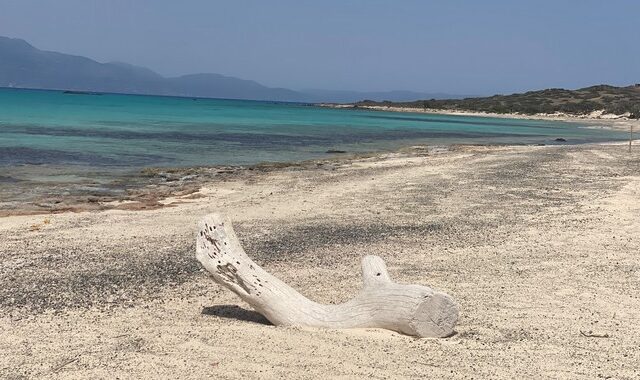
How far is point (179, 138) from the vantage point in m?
38.6

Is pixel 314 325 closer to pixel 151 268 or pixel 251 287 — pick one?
pixel 251 287

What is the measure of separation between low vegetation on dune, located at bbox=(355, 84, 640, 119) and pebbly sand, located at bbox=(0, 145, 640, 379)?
7316 cm

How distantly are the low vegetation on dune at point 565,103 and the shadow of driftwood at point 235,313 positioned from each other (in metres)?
80.2

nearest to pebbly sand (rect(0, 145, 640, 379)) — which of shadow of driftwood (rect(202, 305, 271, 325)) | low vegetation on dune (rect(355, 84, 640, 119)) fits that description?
shadow of driftwood (rect(202, 305, 271, 325))

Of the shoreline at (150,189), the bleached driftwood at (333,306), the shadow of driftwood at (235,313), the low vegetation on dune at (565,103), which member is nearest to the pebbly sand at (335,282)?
the shadow of driftwood at (235,313)

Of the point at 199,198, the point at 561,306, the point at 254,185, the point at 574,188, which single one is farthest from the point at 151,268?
the point at 574,188

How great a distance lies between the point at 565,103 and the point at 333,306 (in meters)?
104

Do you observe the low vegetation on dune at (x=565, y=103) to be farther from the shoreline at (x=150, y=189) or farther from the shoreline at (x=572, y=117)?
the shoreline at (x=150, y=189)

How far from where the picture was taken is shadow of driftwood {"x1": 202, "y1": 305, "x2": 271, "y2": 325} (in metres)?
7.30

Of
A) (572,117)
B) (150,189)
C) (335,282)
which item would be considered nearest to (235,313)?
(335,282)

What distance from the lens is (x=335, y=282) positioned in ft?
28.9

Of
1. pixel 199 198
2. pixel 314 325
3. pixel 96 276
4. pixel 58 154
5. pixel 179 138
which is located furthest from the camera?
pixel 179 138

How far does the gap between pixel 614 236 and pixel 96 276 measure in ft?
27.9

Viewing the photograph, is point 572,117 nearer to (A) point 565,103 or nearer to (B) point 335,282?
(A) point 565,103
